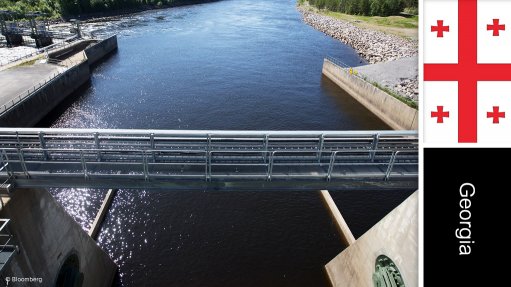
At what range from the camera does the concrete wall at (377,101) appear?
1142 inches

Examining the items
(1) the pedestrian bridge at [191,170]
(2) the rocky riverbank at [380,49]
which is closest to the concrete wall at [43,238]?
(1) the pedestrian bridge at [191,170]

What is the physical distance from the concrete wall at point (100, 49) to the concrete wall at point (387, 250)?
137 ft

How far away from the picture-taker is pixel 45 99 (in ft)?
99.4

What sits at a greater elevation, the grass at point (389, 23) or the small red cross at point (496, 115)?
the grass at point (389, 23)

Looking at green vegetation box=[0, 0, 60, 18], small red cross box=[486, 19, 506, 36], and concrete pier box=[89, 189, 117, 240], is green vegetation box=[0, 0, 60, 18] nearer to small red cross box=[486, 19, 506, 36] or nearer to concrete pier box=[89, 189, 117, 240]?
concrete pier box=[89, 189, 117, 240]

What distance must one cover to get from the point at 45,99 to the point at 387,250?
29958 mm

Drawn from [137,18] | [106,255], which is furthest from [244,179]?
[137,18]

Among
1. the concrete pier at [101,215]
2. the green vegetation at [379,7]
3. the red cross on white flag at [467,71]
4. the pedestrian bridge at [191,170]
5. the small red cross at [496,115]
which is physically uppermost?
the green vegetation at [379,7]

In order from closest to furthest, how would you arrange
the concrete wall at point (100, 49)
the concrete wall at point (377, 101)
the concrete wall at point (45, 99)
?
1. the concrete wall at point (45, 99)
2. the concrete wall at point (377, 101)
3. the concrete wall at point (100, 49)

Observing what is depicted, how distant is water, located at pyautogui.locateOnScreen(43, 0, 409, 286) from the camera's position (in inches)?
617

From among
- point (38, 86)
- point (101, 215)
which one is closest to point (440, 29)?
point (101, 215)

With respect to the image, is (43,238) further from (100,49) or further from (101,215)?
(100,49)

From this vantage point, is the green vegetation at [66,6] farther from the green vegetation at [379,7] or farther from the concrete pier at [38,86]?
the green vegetation at [379,7]

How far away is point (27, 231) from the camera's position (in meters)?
9.95
